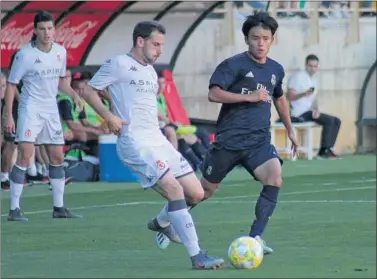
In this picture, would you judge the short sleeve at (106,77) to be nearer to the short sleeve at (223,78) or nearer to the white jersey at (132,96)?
the white jersey at (132,96)

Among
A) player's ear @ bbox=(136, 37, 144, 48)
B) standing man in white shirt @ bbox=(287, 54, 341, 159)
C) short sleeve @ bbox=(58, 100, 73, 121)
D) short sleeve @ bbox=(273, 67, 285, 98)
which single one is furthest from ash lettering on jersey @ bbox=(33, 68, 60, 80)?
standing man in white shirt @ bbox=(287, 54, 341, 159)

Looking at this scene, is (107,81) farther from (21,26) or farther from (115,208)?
(21,26)

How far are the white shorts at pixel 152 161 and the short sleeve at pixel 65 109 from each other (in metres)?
9.20

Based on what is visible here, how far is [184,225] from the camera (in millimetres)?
10992

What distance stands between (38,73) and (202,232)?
2.71 metres


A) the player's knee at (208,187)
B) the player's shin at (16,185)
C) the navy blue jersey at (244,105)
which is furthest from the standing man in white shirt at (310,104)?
the navy blue jersey at (244,105)

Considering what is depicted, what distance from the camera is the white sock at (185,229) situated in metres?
10.9

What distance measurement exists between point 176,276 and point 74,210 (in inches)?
247

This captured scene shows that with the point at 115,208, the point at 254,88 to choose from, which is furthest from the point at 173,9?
the point at 254,88

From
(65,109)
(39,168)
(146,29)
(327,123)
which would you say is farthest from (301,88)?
(146,29)

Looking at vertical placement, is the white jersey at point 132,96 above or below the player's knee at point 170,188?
above

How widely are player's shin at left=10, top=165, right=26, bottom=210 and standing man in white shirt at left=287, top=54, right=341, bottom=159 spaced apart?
10176mm

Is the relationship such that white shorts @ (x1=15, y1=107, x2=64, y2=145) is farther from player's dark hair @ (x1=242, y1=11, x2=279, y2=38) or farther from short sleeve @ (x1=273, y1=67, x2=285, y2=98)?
player's dark hair @ (x1=242, y1=11, x2=279, y2=38)

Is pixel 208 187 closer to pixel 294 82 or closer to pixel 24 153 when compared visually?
pixel 24 153
